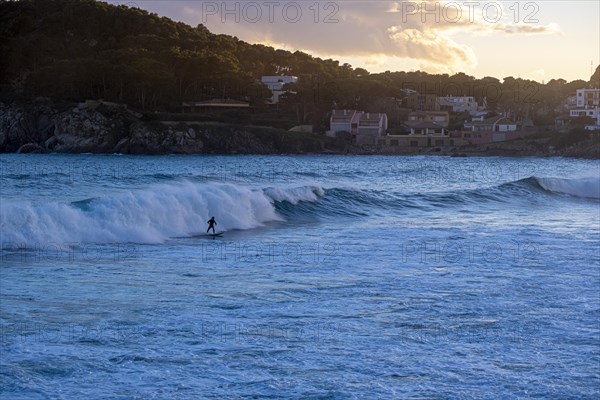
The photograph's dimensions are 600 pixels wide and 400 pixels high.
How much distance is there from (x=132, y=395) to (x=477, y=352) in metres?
3.41

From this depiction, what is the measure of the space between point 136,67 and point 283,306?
7117 cm

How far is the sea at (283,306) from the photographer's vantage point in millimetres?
A: 7004

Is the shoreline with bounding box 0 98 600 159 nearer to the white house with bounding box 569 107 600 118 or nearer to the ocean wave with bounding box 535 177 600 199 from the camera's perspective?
the white house with bounding box 569 107 600 118

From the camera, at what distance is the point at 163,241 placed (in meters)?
16.8

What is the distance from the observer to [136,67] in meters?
77.8

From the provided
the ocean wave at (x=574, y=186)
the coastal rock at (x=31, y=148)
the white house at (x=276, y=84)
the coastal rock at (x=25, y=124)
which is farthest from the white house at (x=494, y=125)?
the ocean wave at (x=574, y=186)

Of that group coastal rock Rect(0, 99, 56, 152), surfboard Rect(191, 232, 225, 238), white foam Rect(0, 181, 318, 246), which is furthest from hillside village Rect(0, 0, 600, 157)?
surfboard Rect(191, 232, 225, 238)

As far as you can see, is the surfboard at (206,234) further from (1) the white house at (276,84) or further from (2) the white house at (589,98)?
(2) the white house at (589,98)

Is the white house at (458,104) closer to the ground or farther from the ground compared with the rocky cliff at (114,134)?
farther from the ground

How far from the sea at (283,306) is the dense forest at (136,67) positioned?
6035 cm

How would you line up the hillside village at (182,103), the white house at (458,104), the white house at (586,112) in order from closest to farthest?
the hillside village at (182,103)
the white house at (586,112)
the white house at (458,104)

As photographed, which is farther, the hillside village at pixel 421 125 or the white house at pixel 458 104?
the white house at pixel 458 104

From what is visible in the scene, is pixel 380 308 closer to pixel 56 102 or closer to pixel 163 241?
pixel 163 241

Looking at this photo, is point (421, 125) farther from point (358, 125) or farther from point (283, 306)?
point (283, 306)
